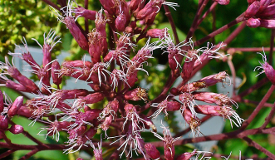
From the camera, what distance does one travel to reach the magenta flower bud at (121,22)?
0.67 metres

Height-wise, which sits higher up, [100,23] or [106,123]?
[100,23]

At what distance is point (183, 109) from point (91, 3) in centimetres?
63

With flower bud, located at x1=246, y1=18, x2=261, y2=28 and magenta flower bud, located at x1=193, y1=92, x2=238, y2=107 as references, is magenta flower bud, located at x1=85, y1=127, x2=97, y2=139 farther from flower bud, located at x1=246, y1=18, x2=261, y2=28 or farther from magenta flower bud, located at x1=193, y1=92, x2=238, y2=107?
flower bud, located at x1=246, y1=18, x2=261, y2=28

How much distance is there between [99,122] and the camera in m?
0.72

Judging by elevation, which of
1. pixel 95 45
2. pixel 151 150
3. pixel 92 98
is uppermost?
pixel 95 45

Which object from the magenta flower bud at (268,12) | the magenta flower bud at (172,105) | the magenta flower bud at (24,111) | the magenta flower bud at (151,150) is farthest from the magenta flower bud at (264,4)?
the magenta flower bud at (24,111)

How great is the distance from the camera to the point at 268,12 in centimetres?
72

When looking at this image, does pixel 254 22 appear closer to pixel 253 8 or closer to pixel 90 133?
pixel 253 8

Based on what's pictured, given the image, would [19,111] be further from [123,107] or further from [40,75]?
[123,107]

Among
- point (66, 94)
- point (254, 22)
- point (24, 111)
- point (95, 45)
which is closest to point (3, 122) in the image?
point (24, 111)

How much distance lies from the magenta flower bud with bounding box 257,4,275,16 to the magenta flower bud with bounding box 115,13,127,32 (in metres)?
0.33

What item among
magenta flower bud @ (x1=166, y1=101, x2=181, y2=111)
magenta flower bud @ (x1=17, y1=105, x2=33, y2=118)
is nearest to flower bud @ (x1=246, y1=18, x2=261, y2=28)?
magenta flower bud @ (x1=166, y1=101, x2=181, y2=111)

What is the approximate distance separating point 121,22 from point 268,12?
35cm

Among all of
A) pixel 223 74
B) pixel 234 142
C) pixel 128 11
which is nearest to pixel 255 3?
pixel 223 74
